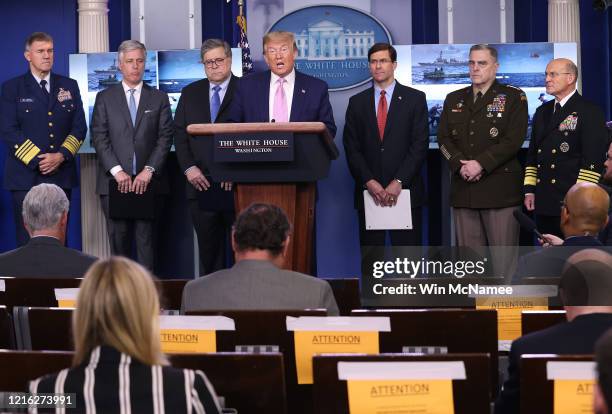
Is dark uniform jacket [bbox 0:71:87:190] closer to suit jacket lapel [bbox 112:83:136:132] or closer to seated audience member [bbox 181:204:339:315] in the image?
suit jacket lapel [bbox 112:83:136:132]

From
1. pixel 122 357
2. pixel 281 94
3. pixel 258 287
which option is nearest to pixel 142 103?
pixel 281 94

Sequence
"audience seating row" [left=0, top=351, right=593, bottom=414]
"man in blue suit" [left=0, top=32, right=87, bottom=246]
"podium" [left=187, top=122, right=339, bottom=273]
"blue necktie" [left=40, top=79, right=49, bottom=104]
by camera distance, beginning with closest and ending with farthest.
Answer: "audience seating row" [left=0, top=351, right=593, bottom=414]
"podium" [left=187, top=122, right=339, bottom=273]
"man in blue suit" [left=0, top=32, right=87, bottom=246]
"blue necktie" [left=40, top=79, right=49, bottom=104]

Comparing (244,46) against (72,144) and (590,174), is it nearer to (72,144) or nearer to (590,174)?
(72,144)

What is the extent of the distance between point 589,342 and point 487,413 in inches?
17.9

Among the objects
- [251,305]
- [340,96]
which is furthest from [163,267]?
[251,305]

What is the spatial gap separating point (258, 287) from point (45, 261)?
1.23 m

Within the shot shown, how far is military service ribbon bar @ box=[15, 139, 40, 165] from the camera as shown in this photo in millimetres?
7082

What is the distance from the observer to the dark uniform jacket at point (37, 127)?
7.12 metres

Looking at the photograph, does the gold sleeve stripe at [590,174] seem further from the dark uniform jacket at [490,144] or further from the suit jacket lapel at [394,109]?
the suit jacket lapel at [394,109]

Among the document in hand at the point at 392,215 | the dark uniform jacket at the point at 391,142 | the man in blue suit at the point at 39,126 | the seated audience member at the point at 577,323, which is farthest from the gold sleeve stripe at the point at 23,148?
the seated audience member at the point at 577,323

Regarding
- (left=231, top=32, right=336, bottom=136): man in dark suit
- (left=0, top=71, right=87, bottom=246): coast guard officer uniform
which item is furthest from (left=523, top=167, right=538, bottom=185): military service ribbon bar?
(left=0, top=71, right=87, bottom=246): coast guard officer uniform

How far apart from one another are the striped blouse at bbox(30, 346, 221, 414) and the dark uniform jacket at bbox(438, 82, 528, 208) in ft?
14.9

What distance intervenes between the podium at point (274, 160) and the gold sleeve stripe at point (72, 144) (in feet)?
7.36

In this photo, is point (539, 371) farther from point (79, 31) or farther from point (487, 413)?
point (79, 31)
